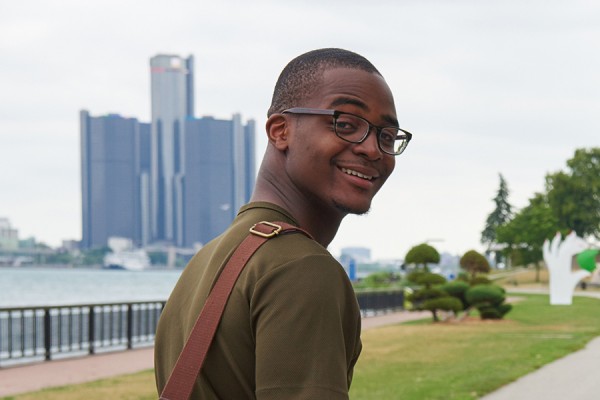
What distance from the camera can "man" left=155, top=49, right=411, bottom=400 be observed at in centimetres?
147

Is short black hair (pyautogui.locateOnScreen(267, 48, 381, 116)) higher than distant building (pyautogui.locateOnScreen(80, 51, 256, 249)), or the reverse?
distant building (pyautogui.locateOnScreen(80, 51, 256, 249))

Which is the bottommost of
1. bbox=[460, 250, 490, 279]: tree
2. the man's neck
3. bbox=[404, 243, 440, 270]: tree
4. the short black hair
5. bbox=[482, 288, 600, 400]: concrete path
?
bbox=[482, 288, 600, 400]: concrete path

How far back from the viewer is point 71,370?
591 inches

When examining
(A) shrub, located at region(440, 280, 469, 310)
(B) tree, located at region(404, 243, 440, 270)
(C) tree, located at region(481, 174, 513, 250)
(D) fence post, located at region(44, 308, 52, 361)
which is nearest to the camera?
(D) fence post, located at region(44, 308, 52, 361)

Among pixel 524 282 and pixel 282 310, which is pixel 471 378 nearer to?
pixel 282 310

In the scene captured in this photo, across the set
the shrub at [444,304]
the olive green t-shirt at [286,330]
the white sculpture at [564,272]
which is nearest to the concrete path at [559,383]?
the olive green t-shirt at [286,330]

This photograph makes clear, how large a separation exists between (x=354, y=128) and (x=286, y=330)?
1.54 ft

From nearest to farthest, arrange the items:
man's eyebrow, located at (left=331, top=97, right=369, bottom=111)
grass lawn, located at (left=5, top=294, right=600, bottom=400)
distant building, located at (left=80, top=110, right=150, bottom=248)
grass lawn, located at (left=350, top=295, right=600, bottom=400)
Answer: man's eyebrow, located at (left=331, top=97, right=369, bottom=111) → grass lawn, located at (left=5, top=294, right=600, bottom=400) → grass lawn, located at (left=350, top=295, right=600, bottom=400) → distant building, located at (left=80, top=110, right=150, bottom=248)

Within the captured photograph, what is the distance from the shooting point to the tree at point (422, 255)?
2594 centimetres

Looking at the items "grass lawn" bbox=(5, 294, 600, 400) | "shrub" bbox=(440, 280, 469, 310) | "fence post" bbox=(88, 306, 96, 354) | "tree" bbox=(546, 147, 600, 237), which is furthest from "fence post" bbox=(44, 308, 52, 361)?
"tree" bbox=(546, 147, 600, 237)

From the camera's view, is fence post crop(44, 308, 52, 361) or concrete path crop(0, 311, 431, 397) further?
fence post crop(44, 308, 52, 361)

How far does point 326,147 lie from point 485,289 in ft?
86.7

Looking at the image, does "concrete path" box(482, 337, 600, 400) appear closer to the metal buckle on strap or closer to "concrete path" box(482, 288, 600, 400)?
"concrete path" box(482, 288, 600, 400)

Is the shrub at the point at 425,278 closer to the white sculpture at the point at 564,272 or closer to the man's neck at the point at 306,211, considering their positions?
the white sculpture at the point at 564,272
